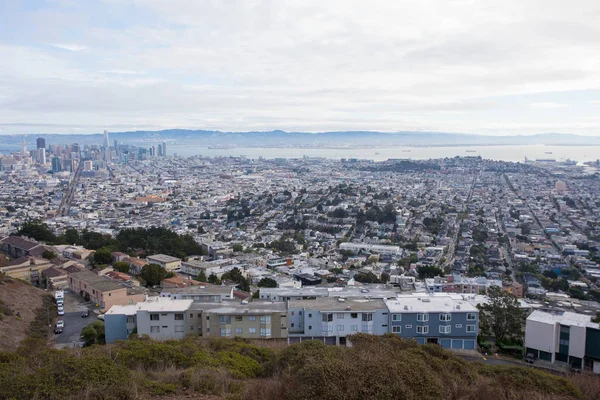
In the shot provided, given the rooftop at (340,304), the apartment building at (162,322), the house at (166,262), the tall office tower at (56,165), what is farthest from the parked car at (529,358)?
the tall office tower at (56,165)

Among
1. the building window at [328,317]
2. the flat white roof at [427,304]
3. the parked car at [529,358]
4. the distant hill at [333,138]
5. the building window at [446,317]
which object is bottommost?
the parked car at [529,358]

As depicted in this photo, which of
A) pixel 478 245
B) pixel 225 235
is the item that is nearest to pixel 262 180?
pixel 225 235

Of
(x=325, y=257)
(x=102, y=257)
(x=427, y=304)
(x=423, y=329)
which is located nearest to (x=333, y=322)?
(x=423, y=329)

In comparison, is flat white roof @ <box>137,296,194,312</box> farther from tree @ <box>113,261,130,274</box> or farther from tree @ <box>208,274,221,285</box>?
tree @ <box>113,261,130,274</box>

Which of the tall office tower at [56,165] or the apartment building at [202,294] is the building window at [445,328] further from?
the tall office tower at [56,165]

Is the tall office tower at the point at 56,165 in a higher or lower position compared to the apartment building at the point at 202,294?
higher

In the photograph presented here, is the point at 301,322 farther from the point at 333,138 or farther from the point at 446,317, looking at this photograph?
the point at 333,138
